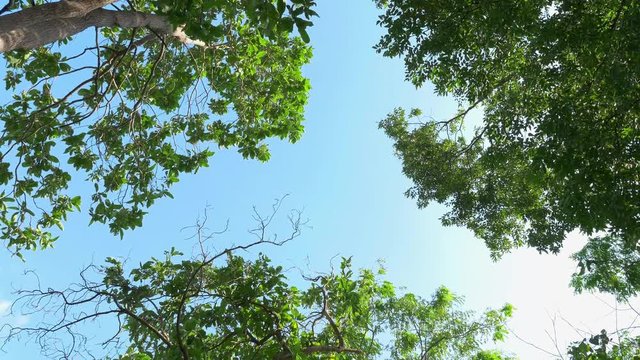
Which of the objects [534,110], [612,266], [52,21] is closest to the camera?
[52,21]

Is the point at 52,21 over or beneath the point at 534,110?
beneath

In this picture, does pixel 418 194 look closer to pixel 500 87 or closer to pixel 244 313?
pixel 500 87

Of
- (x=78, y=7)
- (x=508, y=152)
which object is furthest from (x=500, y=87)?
(x=78, y=7)

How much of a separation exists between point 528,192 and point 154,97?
279 inches

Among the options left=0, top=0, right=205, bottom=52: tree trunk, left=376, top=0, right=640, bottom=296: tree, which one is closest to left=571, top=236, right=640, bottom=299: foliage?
left=376, top=0, right=640, bottom=296: tree

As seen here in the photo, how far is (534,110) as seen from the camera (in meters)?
6.32

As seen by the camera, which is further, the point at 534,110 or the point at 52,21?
the point at 534,110

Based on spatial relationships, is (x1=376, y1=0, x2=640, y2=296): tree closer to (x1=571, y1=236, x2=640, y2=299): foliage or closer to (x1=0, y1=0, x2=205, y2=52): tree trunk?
(x1=571, y1=236, x2=640, y2=299): foliage

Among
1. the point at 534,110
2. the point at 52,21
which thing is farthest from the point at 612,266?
the point at 52,21

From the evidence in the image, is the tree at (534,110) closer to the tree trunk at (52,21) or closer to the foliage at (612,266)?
the foliage at (612,266)

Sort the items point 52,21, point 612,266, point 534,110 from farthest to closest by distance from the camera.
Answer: point 612,266 < point 534,110 < point 52,21

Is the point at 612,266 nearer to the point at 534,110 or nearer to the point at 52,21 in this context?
the point at 534,110

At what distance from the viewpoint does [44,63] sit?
256 inches

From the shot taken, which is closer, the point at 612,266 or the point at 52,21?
the point at 52,21
